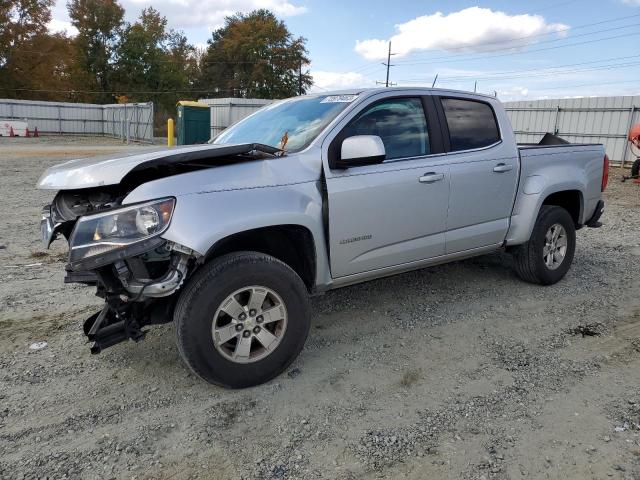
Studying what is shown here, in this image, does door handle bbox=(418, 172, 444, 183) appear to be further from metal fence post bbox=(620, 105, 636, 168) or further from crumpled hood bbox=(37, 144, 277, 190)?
metal fence post bbox=(620, 105, 636, 168)

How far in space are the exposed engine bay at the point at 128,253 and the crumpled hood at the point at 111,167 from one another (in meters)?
0.01

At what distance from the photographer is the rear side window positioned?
435cm

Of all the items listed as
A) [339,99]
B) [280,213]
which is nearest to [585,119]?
[339,99]

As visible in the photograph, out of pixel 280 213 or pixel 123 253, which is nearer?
pixel 123 253

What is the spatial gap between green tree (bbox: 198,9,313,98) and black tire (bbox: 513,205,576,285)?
5748 cm

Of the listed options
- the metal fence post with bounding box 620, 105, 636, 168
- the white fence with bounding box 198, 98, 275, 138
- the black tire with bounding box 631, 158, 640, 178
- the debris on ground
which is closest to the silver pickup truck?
the debris on ground

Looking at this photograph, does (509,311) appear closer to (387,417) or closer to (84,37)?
(387,417)

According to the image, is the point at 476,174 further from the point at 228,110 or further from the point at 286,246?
the point at 228,110

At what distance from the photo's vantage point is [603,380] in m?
3.36

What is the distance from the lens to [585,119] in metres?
19.8

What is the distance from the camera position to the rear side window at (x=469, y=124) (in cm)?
435

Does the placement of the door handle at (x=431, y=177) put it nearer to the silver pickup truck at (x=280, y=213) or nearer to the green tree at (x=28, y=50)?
the silver pickup truck at (x=280, y=213)

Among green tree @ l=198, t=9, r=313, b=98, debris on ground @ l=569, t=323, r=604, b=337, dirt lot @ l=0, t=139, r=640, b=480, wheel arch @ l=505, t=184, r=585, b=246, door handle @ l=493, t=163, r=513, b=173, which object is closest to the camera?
dirt lot @ l=0, t=139, r=640, b=480

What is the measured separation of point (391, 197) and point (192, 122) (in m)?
16.6
